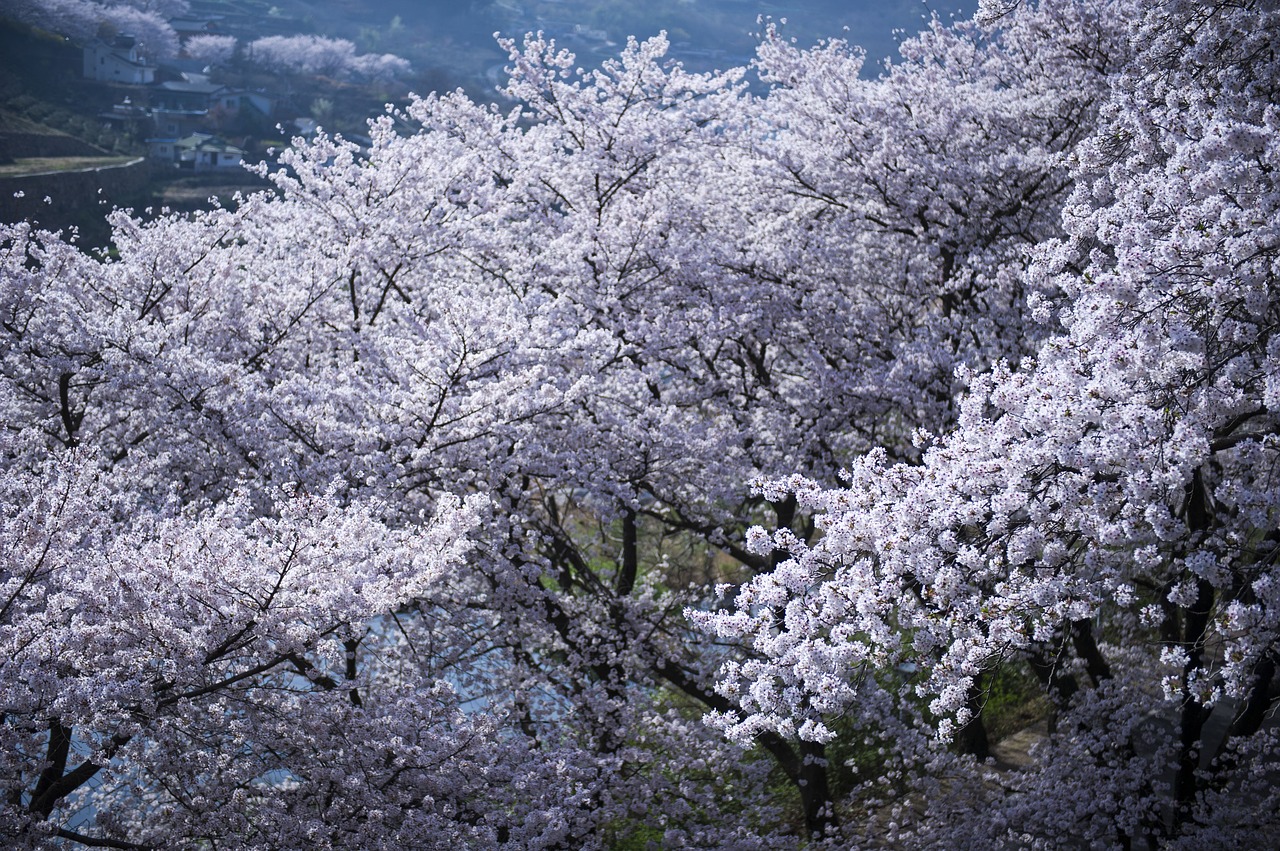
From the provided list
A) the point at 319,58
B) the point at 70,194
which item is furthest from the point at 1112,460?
the point at 319,58

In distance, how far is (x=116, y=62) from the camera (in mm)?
39531

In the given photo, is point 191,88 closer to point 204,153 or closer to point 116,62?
point 116,62

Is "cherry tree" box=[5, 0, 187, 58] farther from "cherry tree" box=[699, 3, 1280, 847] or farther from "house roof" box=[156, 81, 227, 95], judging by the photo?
"cherry tree" box=[699, 3, 1280, 847]

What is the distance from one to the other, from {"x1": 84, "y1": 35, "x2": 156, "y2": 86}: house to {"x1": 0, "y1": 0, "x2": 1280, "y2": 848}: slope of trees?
102 feet

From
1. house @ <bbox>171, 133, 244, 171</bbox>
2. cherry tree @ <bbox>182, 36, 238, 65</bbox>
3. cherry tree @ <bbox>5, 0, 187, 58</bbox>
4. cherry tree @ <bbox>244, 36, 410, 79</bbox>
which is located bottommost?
house @ <bbox>171, 133, 244, 171</bbox>

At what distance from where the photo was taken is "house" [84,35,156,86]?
38.8 metres

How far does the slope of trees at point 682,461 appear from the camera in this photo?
5.11m

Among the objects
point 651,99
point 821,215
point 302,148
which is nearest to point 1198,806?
point 821,215

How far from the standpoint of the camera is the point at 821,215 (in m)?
12.8

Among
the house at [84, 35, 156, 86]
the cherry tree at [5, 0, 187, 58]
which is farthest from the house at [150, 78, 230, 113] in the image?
the cherry tree at [5, 0, 187, 58]

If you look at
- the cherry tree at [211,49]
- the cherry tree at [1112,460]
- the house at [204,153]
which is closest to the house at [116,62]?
the house at [204,153]

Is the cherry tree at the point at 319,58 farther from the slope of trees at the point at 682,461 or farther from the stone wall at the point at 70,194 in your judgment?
the slope of trees at the point at 682,461

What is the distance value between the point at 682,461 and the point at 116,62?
126ft

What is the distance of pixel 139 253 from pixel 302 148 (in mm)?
3057
